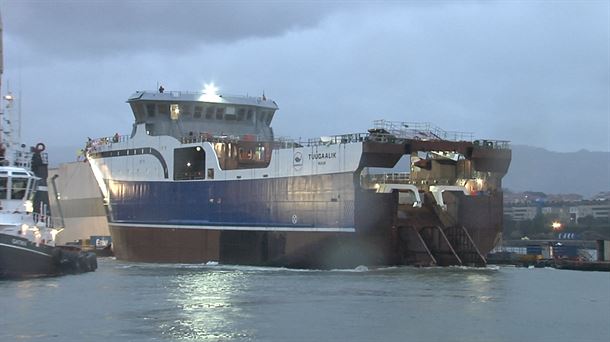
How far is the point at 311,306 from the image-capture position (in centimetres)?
2236

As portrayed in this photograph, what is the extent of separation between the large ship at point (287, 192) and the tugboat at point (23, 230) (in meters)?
5.63

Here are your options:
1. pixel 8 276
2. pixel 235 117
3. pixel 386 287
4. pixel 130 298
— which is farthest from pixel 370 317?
pixel 235 117

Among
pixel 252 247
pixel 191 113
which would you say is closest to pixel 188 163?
pixel 191 113

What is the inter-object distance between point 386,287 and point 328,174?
8055 mm

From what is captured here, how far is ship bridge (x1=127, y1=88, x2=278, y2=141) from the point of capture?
42.8 meters

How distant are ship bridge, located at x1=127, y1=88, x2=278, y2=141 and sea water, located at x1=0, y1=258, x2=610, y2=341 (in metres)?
11.3

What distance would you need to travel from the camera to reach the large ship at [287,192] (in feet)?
109

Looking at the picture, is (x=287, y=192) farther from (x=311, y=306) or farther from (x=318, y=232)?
(x=311, y=306)

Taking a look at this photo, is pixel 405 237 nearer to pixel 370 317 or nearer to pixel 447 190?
pixel 447 190

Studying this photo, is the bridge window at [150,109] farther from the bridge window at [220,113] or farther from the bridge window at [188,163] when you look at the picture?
the bridge window at [188,163]

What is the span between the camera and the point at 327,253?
111 feet

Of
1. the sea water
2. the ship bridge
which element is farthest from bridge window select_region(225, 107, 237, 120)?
the sea water

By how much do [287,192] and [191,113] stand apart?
1003 centimetres

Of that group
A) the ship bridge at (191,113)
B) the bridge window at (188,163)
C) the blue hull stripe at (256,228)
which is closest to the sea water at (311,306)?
the blue hull stripe at (256,228)
